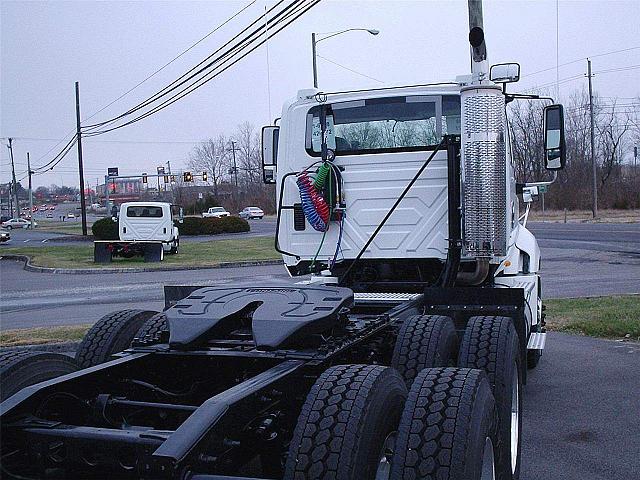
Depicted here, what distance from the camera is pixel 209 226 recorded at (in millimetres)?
49812

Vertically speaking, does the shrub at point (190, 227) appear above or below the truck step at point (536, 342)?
below

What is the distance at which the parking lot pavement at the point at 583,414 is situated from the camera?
5391 mm

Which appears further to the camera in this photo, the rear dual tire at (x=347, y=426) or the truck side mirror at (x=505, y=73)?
the truck side mirror at (x=505, y=73)

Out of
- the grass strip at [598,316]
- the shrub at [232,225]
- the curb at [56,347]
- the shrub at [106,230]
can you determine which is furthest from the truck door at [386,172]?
the shrub at [232,225]

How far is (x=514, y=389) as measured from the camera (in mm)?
5062

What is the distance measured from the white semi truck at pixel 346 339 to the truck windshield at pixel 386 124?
0.02 m

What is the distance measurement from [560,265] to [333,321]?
19635 mm

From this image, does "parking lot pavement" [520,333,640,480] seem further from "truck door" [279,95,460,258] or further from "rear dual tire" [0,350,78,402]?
"rear dual tire" [0,350,78,402]

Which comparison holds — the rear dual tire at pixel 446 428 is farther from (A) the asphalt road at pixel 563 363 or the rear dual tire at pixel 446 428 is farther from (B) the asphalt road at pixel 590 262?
(B) the asphalt road at pixel 590 262

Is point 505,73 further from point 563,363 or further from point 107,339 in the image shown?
point 107,339

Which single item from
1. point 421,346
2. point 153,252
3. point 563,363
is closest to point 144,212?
point 153,252

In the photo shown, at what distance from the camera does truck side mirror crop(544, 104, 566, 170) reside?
721cm

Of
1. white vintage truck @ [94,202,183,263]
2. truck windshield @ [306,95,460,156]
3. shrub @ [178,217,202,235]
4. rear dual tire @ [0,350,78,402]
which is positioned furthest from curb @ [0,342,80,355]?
shrub @ [178,217,202,235]

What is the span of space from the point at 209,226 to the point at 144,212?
58.0 ft
